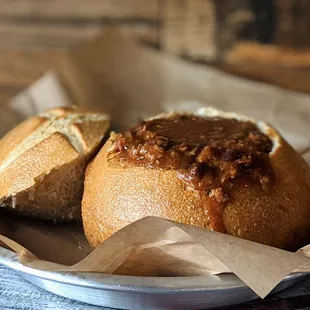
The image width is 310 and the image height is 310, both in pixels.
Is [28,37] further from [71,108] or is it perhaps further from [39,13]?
[71,108]

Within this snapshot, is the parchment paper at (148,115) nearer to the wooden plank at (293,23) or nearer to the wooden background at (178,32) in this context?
the wooden background at (178,32)

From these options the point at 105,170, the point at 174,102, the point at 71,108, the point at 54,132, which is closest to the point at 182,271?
the point at 105,170

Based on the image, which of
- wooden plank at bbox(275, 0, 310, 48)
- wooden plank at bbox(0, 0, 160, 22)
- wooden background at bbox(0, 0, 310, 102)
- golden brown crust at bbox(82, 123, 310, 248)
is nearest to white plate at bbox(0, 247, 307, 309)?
golden brown crust at bbox(82, 123, 310, 248)

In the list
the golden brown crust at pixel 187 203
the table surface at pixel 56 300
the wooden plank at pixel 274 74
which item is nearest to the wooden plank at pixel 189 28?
the wooden plank at pixel 274 74

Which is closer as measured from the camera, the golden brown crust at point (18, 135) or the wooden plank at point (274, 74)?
the golden brown crust at point (18, 135)

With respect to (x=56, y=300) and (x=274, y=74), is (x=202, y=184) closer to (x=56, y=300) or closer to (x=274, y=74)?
(x=56, y=300)

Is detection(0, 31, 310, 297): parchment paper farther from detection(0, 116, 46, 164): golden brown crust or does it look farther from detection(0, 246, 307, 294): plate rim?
detection(0, 116, 46, 164): golden brown crust
